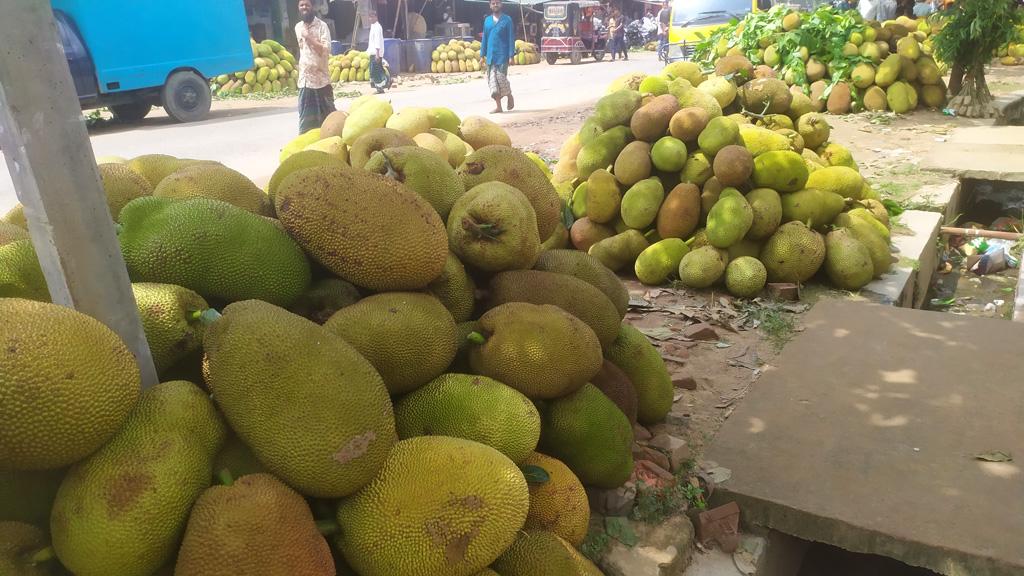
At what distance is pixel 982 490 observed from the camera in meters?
2.12

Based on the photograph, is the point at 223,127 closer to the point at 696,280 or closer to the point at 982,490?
the point at 696,280

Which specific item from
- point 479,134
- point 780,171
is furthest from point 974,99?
point 479,134

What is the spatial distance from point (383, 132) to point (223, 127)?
382 inches

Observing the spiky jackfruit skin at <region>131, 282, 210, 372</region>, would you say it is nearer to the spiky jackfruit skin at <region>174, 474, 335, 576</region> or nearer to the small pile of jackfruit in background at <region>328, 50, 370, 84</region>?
the spiky jackfruit skin at <region>174, 474, 335, 576</region>

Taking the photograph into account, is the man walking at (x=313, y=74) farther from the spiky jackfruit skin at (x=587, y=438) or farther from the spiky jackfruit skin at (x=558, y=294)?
the spiky jackfruit skin at (x=587, y=438)

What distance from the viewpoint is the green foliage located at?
7.98m

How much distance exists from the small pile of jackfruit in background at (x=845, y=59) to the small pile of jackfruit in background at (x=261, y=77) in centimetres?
1166

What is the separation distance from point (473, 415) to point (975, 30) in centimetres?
886

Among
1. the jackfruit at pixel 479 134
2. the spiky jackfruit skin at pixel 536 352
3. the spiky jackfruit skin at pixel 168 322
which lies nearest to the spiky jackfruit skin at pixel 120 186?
the spiky jackfruit skin at pixel 168 322

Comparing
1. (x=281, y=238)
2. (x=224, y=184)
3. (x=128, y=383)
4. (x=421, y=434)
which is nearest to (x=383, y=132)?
(x=224, y=184)

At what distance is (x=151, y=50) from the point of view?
11242 millimetres

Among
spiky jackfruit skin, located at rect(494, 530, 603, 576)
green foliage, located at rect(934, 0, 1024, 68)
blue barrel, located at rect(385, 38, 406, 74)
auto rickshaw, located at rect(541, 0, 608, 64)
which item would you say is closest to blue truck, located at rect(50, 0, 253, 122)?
blue barrel, located at rect(385, 38, 406, 74)

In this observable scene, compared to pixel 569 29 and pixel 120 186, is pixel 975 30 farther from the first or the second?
pixel 569 29

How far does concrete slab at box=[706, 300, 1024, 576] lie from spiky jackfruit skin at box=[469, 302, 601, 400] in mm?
705
